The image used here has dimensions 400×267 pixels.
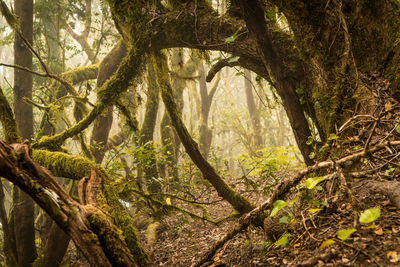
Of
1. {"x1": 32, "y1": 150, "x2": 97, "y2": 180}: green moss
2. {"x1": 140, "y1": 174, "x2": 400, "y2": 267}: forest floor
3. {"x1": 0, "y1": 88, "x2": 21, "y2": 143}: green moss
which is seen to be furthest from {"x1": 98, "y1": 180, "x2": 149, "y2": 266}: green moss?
{"x1": 0, "y1": 88, "x2": 21, "y2": 143}: green moss

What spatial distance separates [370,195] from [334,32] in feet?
5.21

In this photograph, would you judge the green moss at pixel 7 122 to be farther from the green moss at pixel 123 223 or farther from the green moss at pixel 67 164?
the green moss at pixel 123 223

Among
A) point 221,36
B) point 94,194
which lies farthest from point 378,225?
point 221,36

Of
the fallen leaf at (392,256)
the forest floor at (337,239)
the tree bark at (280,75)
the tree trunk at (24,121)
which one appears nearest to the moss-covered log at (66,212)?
the forest floor at (337,239)

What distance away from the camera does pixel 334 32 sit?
2465 mm

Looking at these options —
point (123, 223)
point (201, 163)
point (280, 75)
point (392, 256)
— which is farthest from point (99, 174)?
point (392, 256)

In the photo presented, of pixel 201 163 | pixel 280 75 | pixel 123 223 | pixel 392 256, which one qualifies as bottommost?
pixel 392 256

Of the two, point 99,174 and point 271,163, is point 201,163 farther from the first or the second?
point 99,174

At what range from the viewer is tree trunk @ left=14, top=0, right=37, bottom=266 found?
4.93m

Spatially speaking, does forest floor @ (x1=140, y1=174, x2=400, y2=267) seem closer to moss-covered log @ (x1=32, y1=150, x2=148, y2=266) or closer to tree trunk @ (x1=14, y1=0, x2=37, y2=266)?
moss-covered log @ (x1=32, y1=150, x2=148, y2=266)

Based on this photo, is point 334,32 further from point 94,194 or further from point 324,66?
point 94,194

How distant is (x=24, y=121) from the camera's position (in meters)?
5.50

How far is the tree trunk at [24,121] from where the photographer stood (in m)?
4.93

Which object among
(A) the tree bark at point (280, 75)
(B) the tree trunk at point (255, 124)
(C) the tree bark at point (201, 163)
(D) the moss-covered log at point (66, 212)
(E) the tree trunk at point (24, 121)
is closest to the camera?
(D) the moss-covered log at point (66, 212)
